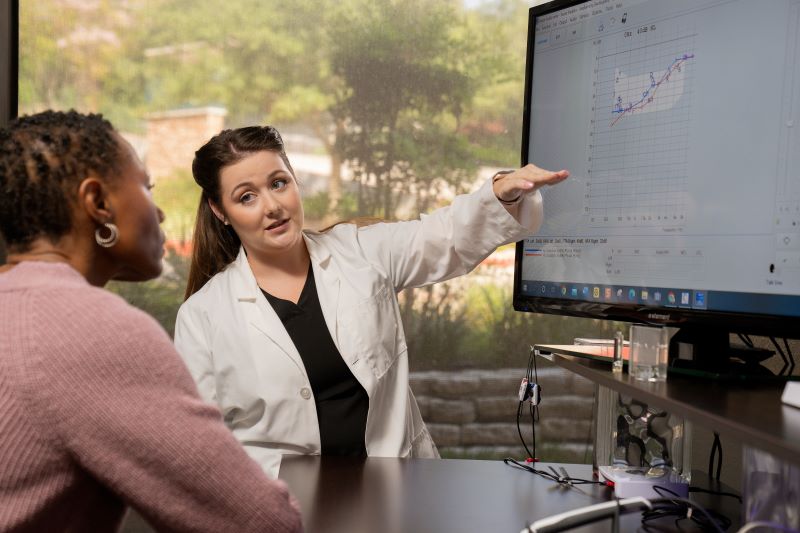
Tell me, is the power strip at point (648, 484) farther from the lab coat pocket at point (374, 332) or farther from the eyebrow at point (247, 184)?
the eyebrow at point (247, 184)

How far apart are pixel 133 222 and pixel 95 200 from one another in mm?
58

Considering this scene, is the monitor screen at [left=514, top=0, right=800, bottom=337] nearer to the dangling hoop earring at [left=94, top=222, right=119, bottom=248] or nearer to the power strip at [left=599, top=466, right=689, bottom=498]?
the power strip at [left=599, top=466, right=689, bottom=498]

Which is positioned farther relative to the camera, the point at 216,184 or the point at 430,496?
the point at 216,184

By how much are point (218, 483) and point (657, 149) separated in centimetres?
80

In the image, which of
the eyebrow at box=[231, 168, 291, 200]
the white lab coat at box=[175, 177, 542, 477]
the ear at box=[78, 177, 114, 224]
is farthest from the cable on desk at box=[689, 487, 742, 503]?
the eyebrow at box=[231, 168, 291, 200]

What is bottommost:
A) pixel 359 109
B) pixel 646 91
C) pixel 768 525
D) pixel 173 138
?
pixel 768 525

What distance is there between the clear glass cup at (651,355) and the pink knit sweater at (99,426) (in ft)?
1.76

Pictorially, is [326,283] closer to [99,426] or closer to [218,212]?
[218,212]

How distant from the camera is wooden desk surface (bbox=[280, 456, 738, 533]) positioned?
1068 millimetres

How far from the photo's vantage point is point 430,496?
1.21 m

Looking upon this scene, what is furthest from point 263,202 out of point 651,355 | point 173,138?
point 173,138

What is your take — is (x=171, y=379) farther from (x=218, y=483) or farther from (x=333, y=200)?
(x=333, y=200)

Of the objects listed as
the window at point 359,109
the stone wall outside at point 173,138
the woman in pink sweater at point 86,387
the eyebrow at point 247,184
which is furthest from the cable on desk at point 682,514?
the stone wall outside at point 173,138

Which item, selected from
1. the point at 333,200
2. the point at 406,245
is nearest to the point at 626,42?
the point at 406,245
